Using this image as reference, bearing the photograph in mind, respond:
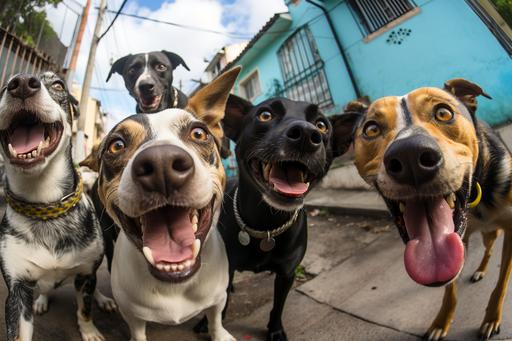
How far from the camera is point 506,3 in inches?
111

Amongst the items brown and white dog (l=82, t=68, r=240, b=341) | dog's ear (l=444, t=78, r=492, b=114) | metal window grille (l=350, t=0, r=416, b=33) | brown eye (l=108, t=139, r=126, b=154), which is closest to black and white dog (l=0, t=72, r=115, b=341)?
brown and white dog (l=82, t=68, r=240, b=341)

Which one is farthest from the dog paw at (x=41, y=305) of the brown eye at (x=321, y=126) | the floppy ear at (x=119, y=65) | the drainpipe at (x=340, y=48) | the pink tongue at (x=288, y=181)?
the drainpipe at (x=340, y=48)

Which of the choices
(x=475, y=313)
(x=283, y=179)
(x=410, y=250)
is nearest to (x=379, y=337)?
(x=475, y=313)

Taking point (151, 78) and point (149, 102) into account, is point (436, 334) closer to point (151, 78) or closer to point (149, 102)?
point (149, 102)

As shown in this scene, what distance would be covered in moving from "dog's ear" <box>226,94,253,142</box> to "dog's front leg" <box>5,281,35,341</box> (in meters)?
1.91

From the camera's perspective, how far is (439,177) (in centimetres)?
157

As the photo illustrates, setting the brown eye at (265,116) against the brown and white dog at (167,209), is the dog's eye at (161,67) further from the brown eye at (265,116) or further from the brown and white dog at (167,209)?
the brown eye at (265,116)

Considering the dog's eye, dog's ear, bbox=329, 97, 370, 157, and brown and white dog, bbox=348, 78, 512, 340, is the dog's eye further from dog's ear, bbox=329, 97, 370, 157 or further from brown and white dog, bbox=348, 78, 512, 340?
brown and white dog, bbox=348, 78, 512, 340

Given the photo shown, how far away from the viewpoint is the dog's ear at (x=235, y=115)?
2865mm

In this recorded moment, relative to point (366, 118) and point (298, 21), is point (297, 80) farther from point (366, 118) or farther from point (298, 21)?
point (366, 118)

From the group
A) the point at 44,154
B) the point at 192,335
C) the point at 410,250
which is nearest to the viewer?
the point at 410,250

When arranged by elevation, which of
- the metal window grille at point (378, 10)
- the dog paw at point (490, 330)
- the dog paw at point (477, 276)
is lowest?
the dog paw at point (477, 276)

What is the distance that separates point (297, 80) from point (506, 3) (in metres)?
7.51

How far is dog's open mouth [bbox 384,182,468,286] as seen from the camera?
1.60 metres
